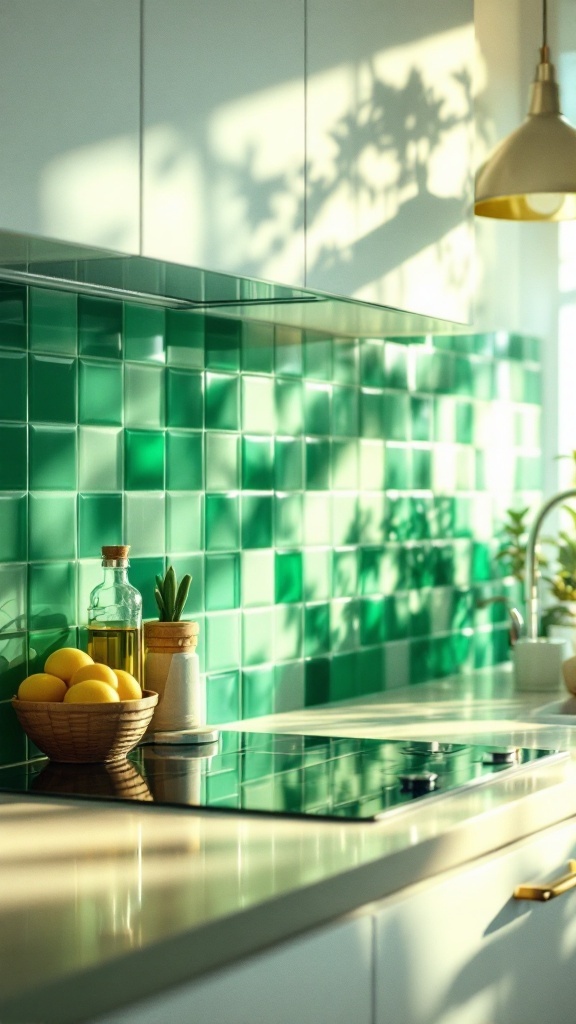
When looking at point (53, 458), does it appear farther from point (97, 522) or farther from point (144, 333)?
point (144, 333)

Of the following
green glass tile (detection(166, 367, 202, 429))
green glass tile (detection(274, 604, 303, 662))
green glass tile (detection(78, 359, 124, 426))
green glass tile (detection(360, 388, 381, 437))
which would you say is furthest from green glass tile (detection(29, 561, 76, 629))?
green glass tile (detection(360, 388, 381, 437))

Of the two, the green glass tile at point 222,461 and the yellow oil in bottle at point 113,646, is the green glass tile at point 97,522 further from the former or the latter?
the green glass tile at point 222,461

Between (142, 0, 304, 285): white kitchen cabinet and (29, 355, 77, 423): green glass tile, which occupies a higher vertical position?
(142, 0, 304, 285): white kitchen cabinet

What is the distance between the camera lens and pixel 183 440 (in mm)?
2346

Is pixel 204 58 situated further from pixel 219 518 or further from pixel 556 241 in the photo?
pixel 556 241

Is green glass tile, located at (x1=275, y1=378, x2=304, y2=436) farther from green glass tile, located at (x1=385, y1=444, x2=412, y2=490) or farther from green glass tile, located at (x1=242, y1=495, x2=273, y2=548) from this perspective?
green glass tile, located at (x1=385, y1=444, x2=412, y2=490)

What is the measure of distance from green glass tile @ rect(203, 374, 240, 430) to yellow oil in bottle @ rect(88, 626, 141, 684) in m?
0.48

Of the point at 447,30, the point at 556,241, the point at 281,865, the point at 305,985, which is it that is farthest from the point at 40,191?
the point at 556,241

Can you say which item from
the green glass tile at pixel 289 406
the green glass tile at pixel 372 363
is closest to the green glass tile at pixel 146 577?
the green glass tile at pixel 289 406

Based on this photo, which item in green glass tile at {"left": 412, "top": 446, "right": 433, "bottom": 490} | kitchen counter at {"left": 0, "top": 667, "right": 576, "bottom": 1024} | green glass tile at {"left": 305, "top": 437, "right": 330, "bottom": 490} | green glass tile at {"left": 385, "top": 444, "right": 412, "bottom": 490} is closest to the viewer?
kitchen counter at {"left": 0, "top": 667, "right": 576, "bottom": 1024}

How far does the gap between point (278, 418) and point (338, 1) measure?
0.77 metres

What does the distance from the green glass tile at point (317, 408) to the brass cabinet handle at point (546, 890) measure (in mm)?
1130

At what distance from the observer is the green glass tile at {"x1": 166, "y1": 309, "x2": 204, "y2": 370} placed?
231 centimetres

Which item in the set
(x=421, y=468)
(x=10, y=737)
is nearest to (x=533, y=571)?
(x=421, y=468)
